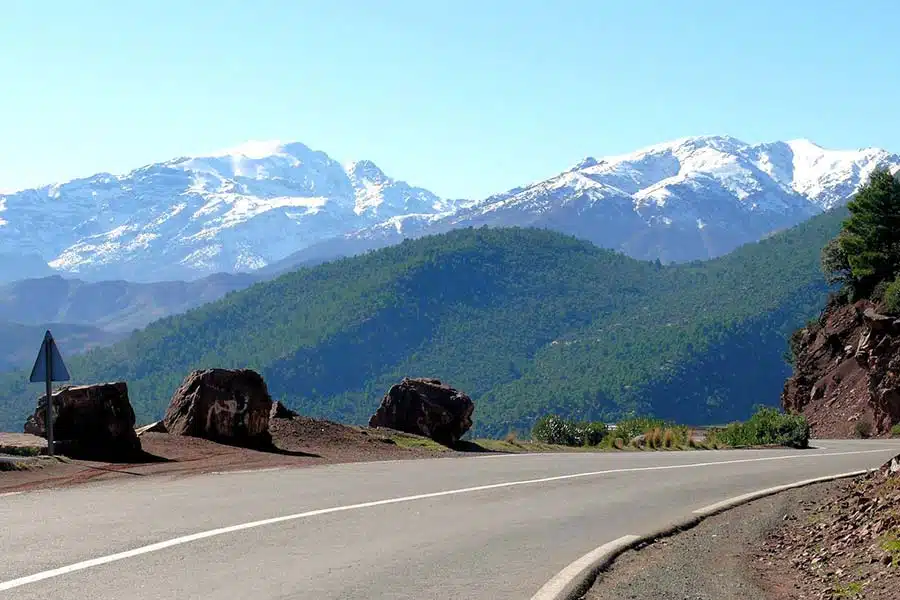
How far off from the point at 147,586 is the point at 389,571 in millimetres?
1805

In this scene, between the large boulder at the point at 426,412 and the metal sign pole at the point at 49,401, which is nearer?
the metal sign pole at the point at 49,401

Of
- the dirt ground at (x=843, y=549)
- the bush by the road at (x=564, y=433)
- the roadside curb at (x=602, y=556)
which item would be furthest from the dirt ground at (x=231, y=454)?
the bush by the road at (x=564, y=433)

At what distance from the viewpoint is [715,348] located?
188375 mm

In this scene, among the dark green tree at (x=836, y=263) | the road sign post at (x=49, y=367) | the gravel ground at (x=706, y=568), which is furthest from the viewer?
the dark green tree at (x=836, y=263)

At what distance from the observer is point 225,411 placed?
796 inches

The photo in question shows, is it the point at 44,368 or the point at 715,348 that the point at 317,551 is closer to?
the point at 44,368

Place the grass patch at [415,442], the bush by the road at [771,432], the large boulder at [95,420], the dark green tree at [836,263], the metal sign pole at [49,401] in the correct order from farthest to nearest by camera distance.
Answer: the dark green tree at [836,263] < the bush by the road at [771,432] < the grass patch at [415,442] < the large boulder at [95,420] < the metal sign pole at [49,401]

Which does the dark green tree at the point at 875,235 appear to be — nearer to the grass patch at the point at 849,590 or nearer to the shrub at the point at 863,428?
the shrub at the point at 863,428

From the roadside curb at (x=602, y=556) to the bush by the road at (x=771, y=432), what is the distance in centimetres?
1550

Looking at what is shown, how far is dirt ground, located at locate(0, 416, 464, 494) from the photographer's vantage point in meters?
14.8

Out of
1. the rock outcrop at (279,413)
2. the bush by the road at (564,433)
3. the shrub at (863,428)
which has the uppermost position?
the rock outcrop at (279,413)

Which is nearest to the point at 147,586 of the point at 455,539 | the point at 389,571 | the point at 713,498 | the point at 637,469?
the point at 389,571

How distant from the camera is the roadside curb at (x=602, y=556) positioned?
839cm

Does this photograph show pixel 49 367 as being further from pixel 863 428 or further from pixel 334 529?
pixel 863 428
